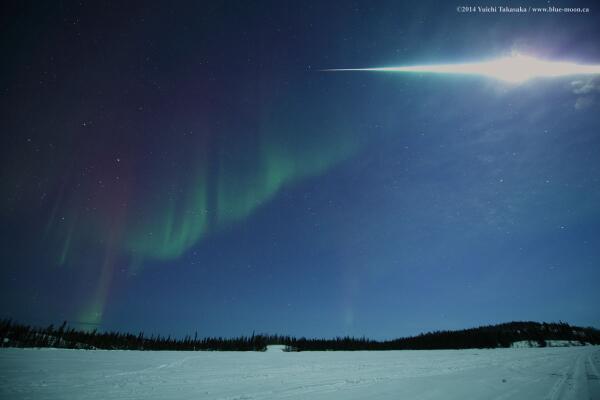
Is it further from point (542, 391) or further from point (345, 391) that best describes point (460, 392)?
point (345, 391)

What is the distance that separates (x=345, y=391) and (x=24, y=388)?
11.7 meters

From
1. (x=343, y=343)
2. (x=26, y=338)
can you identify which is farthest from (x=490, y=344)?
(x=26, y=338)

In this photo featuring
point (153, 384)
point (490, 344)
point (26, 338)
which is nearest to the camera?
point (153, 384)

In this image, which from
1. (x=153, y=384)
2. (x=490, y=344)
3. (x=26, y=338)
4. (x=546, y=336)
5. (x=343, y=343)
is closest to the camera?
(x=153, y=384)

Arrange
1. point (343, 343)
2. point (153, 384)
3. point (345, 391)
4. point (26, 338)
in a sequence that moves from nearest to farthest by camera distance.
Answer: point (345, 391) < point (153, 384) < point (26, 338) < point (343, 343)

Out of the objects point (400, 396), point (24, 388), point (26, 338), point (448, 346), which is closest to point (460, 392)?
point (400, 396)

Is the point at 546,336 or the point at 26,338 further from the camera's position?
the point at 546,336

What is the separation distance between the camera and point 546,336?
150250 millimetres

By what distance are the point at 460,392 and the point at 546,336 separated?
210 meters

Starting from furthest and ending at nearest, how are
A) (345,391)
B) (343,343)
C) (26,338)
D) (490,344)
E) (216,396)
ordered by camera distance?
(343,343)
(490,344)
(26,338)
(345,391)
(216,396)

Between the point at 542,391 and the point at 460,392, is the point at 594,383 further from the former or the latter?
the point at 460,392

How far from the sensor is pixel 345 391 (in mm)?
10016

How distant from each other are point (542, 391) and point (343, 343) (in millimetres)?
136075

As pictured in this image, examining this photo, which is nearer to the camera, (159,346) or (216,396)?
(216,396)
